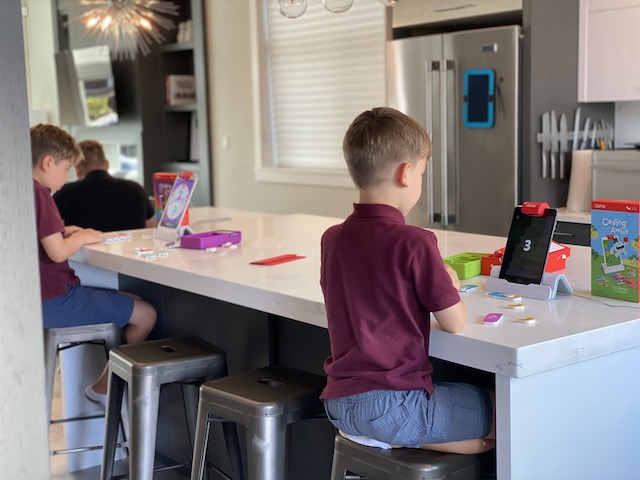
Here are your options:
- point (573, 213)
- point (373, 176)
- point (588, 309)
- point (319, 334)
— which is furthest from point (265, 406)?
point (573, 213)

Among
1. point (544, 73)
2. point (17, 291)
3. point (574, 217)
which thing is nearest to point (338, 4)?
point (544, 73)

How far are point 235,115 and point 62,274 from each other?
368cm

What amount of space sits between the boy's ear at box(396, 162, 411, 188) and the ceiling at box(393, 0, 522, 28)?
2652mm

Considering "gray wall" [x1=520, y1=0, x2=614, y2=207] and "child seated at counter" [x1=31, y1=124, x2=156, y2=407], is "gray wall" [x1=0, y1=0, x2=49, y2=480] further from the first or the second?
"gray wall" [x1=520, y1=0, x2=614, y2=207]

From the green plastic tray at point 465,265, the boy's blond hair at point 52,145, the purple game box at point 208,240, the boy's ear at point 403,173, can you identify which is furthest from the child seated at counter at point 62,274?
the boy's ear at point 403,173

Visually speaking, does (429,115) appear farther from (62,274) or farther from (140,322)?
(62,274)

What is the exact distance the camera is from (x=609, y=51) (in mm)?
Answer: 4215

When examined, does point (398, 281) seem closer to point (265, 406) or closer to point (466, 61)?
point (265, 406)

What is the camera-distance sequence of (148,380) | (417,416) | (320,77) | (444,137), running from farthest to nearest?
1. (320,77)
2. (444,137)
3. (148,380)
4. (417,416)

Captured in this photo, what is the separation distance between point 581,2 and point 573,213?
104 centimetres

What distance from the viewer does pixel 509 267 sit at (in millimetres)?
2115

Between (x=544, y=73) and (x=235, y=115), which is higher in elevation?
(x=544, y=73)

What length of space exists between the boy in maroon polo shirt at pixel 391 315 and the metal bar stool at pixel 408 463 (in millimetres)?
20

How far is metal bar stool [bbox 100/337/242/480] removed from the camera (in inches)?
96.1
